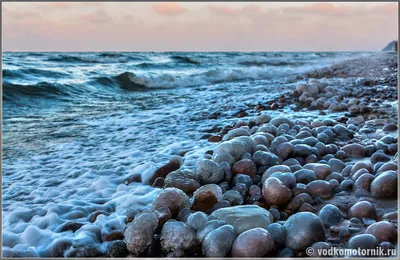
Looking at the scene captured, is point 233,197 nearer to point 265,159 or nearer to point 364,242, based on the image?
point 265,159

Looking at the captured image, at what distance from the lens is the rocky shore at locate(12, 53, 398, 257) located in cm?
146

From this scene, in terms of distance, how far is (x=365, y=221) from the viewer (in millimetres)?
1646

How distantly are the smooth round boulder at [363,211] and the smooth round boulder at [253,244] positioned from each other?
507 millimetres

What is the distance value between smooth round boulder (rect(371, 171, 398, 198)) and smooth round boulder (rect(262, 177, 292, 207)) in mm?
447

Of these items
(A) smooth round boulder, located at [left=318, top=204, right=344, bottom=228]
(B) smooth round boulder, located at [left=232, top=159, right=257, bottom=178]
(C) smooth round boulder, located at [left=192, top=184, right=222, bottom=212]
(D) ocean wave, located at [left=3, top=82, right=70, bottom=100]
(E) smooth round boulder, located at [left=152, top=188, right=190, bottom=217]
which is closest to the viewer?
(A) smooth round boulder, located at [left=318, top=204, right=344, bottom=228]

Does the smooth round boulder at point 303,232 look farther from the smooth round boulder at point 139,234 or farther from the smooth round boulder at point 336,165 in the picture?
the smooth round boulder at point 336,165

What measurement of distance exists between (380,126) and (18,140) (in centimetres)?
349

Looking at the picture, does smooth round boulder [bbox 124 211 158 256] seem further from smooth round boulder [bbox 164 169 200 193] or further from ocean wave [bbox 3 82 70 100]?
ocean wave [bbox 3 82 70 100]

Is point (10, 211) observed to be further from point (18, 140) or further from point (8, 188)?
point (18, 140)

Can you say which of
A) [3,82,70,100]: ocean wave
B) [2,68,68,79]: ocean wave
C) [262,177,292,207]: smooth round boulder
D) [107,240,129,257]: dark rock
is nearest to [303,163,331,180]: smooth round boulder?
[262,177,292,207]: smooth round boulder

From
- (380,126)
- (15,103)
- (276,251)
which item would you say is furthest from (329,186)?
(15,103)

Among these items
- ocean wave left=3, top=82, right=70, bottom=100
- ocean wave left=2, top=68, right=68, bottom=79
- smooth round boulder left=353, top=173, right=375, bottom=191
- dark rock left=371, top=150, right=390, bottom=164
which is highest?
ocean wave left=2, top=68, right=68, bottom=79

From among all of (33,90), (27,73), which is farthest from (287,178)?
(27,73)

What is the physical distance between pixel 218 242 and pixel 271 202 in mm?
531
